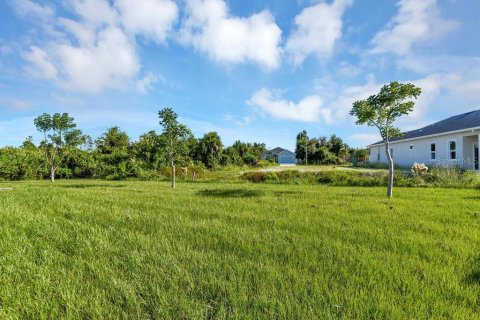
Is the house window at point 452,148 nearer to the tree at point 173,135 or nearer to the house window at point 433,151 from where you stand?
the house window at point 433,151

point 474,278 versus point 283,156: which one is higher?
point 283,156

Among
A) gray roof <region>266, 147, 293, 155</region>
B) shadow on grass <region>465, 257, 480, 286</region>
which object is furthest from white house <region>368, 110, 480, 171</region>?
gray roof <region>266, 147, 293, 155</region>

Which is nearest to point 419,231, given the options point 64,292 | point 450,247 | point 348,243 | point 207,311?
point 450,247

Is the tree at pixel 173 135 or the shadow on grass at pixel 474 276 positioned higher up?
the tree at pixel 173 135

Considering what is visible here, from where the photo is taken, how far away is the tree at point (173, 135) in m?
11.7

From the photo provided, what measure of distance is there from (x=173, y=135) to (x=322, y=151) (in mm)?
39615

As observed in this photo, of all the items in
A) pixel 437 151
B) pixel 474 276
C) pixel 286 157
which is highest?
pixel 286 157

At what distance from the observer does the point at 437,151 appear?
22641 millimetres

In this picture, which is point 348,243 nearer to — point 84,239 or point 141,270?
point 141,270

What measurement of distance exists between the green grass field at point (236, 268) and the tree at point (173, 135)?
7758 mm

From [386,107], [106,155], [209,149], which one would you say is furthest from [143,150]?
[386,107]

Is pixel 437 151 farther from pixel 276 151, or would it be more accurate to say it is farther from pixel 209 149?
pixel 276 151

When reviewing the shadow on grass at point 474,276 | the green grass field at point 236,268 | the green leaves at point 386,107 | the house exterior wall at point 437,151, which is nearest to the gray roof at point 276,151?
the house exterior wall at point 437,151

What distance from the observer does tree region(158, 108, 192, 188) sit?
1171 cm
